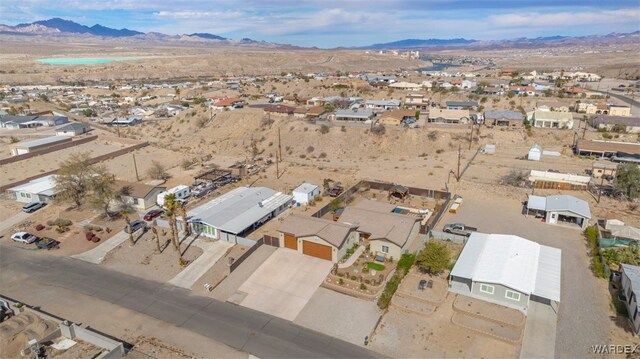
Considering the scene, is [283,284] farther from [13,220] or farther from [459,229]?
[13,220]

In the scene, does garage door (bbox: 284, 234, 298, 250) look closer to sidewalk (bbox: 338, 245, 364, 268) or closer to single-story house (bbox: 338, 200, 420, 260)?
sidewalk (bbox: 338, 245, 364, 268)

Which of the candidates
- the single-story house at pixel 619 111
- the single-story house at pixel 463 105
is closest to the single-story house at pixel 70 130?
the single-story house at pixel 463 105

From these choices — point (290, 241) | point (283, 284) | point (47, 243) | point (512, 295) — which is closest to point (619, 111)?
point (512, 295)

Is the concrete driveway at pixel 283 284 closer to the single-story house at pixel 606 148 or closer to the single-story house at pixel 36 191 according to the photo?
Answer: the single-story house at pixel 36 191

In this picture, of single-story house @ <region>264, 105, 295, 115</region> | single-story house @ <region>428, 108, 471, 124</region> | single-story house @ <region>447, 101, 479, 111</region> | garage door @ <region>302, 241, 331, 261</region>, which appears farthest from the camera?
single-story house @ <region>447, 101, 479, 111</region>

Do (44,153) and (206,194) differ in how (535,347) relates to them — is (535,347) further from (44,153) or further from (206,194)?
(44,153)

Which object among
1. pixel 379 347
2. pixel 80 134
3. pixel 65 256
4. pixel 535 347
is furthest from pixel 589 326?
pixel 80 134

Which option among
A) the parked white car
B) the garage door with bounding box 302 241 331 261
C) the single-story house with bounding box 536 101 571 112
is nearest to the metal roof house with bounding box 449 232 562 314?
the garage door with bounding box 302 241 331 261
